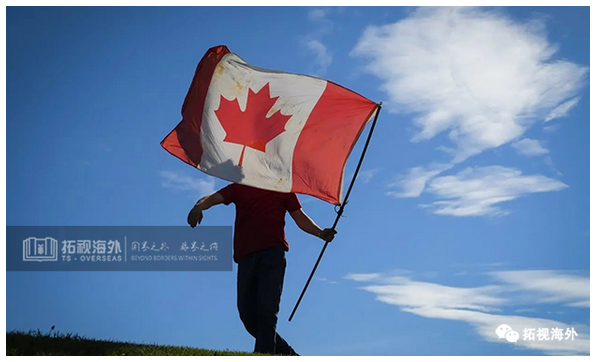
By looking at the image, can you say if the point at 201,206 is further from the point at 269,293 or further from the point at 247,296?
the point at 269,293

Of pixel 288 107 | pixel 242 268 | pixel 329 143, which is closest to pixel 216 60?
pixel 288 107

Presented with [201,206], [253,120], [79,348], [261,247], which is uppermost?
[253,120]

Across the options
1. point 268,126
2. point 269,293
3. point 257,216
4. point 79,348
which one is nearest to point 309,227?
point 257,216

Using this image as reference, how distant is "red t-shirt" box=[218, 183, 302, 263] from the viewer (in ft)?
29.1

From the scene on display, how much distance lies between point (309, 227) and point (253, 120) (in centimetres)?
207

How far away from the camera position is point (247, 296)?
903 cm

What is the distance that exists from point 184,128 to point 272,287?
9.63ft

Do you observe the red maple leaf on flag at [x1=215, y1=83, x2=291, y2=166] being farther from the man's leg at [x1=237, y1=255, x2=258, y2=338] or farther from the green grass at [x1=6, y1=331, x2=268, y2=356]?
the green grass at [x1=6, y1=331, x2=268, y2=356]

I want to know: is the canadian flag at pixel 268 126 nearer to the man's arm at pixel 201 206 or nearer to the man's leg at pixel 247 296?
the man's arm at pixel 201 206

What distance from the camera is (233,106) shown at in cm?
1056

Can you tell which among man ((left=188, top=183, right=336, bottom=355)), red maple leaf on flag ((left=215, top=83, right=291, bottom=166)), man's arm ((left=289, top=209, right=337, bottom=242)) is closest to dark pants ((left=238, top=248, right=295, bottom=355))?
man ((left=188, top=183, right=336, bottom=355))

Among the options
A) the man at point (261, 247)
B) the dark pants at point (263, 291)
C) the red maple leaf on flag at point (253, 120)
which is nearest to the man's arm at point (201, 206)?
the man at point (261, 247)

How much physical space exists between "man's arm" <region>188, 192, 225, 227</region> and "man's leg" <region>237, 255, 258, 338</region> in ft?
2.38

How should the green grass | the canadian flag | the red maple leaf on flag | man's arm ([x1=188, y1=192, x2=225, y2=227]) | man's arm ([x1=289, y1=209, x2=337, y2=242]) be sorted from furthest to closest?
1. the red maple leaf on flag
2. the canadian flag
3. man's arm ([x1=289, y1=209, x2=337, y2=242])
4. man's arm ([x1=188, y1=192, x2=225, y2=227])
5. the green grass
